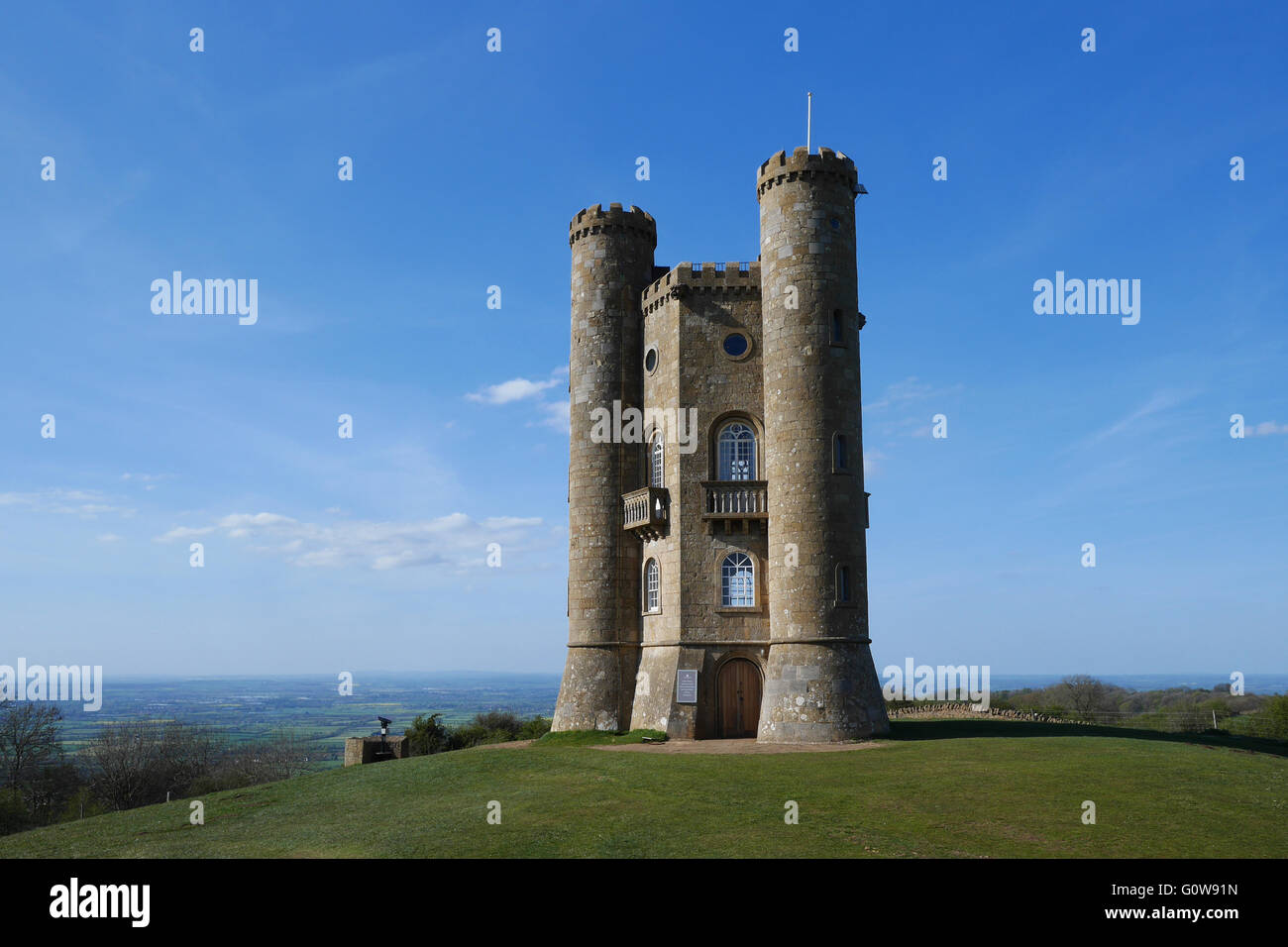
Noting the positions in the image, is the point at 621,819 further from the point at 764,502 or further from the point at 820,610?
the point at 764,502

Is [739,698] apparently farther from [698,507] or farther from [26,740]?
[26,740]

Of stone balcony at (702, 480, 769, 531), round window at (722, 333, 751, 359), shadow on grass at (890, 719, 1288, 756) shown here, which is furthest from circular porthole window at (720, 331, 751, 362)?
shadow on grass at (890, 719, 1288, 756)

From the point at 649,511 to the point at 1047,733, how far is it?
15.7m

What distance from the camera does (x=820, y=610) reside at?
31.4 meters

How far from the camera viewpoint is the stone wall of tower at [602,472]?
3588 centimetres

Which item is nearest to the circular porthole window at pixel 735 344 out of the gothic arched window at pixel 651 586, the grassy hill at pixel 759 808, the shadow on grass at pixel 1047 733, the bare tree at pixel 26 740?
the gothic arched window at pixel 651 586

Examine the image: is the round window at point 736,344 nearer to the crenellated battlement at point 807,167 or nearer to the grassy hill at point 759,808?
the crenellated battlement at point 807,167

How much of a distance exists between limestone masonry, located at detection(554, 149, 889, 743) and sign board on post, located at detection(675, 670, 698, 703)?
0.25ft

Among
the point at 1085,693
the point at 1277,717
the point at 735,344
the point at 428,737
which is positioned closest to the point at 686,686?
the point at 735,344

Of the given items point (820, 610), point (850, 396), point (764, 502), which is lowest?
point (820, 610)

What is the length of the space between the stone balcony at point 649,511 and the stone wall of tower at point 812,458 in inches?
161
